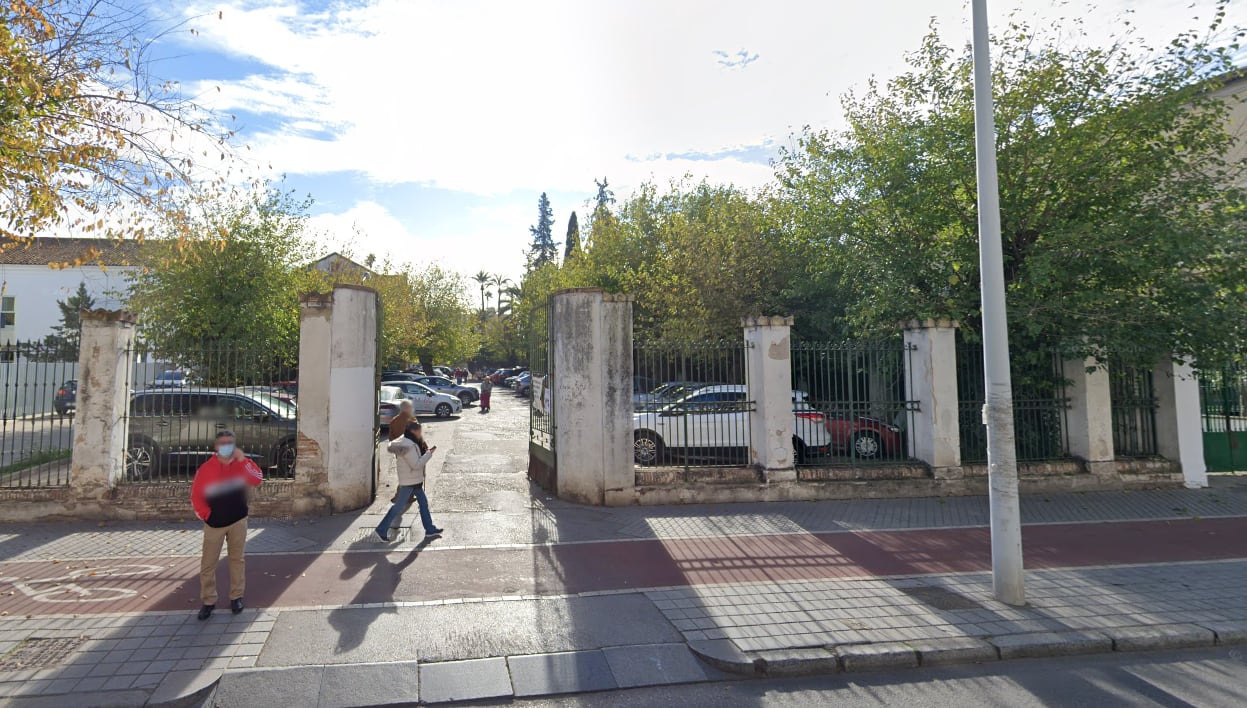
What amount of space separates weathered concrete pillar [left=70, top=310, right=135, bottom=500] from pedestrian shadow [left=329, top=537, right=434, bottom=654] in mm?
A: 3938

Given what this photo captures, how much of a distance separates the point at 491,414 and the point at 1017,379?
19.5 m

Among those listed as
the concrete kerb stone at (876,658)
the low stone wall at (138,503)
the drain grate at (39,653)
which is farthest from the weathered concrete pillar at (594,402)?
the drain grate at (39,653)

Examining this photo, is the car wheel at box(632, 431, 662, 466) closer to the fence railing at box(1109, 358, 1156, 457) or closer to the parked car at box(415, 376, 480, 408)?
the fence railing at box(1109, 358, 1156, 457)

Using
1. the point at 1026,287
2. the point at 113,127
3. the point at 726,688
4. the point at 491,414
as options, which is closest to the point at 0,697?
the point at 726,688

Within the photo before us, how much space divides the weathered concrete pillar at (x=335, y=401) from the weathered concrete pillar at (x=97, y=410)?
7.97 feet

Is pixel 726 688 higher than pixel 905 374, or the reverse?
pixel 905 374

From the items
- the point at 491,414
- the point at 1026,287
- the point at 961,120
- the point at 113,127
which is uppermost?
the point at 961,120

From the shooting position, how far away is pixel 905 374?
11.2 metres

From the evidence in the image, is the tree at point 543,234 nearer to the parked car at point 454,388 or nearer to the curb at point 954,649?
the parked car at point 454,388

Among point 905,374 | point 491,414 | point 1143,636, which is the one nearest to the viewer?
point 1143,636

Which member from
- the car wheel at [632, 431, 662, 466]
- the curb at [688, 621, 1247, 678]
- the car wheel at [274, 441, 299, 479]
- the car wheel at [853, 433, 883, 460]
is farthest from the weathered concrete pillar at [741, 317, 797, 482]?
the car wheel at [274, 441, 299, 479]

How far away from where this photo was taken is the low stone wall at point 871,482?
33.1ft

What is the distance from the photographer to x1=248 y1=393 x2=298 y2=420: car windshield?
10420 millimetres

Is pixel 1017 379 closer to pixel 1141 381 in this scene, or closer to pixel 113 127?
pixel 1141 381
